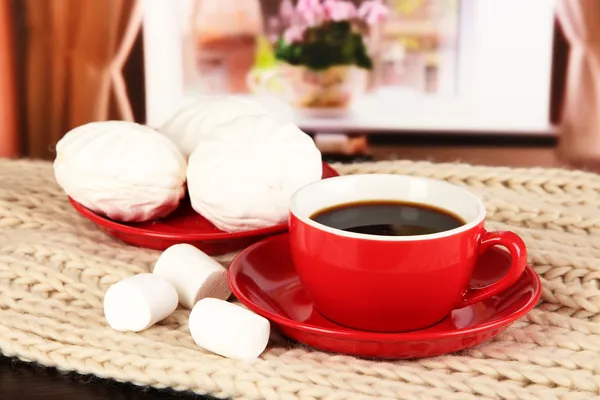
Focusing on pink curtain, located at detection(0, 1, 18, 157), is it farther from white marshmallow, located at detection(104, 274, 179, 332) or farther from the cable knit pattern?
white marshmallow, located at detection(104, 274, 179, 332)

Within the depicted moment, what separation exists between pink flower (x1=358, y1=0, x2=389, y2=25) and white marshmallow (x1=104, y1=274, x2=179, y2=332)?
1.46 metres

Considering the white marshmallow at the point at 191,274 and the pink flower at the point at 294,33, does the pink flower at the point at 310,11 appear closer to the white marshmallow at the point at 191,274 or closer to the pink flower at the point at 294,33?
the pink flower at the point at 294,33

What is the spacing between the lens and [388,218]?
485 millimetres

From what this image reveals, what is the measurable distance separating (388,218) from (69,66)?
151 cm

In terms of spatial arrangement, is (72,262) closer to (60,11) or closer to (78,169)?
(78,169)

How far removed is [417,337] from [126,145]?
30 centimetres

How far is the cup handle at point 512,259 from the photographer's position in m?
0.43

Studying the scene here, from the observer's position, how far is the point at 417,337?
40cm

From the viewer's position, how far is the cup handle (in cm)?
43

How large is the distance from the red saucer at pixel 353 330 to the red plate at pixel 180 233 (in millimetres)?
42

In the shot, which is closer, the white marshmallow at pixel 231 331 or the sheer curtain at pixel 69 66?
the white marshmallow at pixel 231 331

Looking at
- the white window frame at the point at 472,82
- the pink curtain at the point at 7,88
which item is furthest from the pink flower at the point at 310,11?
the pink curtain at the point at 7,88

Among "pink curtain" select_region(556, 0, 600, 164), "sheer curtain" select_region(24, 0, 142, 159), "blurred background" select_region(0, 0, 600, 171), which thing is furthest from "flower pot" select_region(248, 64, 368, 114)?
"pink curtain" select_region(556, 0, 600, 164)

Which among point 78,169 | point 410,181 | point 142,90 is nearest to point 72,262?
point 78,169
